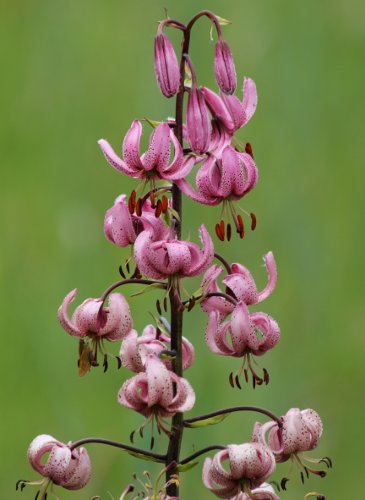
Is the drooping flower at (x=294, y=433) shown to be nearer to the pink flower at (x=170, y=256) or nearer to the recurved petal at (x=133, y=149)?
the pink flower at (x=170, y=256)

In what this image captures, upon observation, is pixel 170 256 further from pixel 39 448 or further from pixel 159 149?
pixel 39 448

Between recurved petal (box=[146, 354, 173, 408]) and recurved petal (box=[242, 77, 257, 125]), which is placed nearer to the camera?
recurved petal (box=[146, 354, 173, 408])

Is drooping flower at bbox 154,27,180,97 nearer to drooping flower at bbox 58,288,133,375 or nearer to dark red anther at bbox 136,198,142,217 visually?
dark red anther at bbox 136,198,142,217

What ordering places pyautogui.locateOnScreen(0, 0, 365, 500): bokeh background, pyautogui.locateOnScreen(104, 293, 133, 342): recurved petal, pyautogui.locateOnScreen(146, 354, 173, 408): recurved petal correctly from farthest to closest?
pyautogui.locateOnScreen(0, 0, 365, 500): bokeh background < pyautogui.locateOnScreen(104, 293, 133, 342): recurved petal < pyautogui.locateOnScreen(146, 354, 173, 408): recurved petal

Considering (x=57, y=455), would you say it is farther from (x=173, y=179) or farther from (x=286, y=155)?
(x=286, y=155)

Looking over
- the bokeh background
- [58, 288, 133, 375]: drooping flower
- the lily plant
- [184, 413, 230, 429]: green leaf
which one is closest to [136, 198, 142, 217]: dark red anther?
the lily plant

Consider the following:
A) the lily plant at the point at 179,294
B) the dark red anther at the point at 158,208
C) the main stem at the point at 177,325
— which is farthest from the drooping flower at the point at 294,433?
the dark red anther at the point at 158,208

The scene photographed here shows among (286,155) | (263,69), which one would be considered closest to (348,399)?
(286,155)

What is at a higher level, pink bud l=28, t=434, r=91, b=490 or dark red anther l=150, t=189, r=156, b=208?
dark red anther l=150, t=189, r=156, b=208
